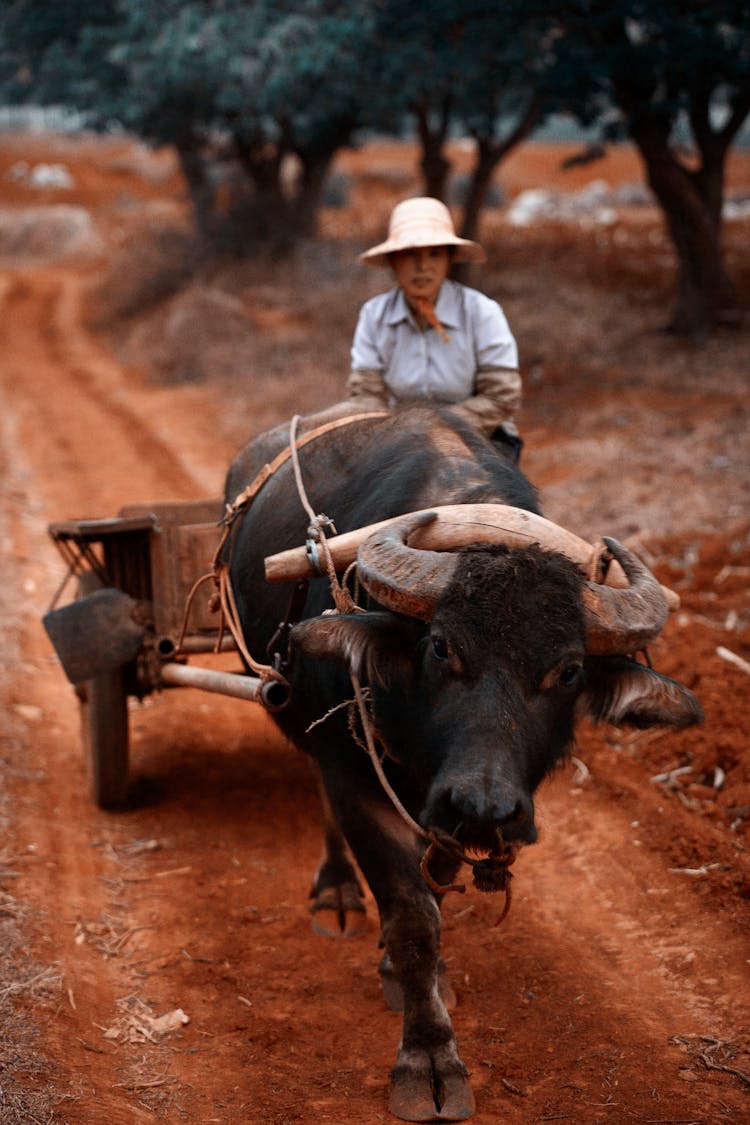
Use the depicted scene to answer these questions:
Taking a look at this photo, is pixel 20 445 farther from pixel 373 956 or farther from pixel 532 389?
pixel 373 956

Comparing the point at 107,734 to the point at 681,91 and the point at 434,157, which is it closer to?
the point at 681,91

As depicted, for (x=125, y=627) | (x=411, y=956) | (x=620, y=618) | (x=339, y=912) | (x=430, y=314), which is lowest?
(x=339, y=912)

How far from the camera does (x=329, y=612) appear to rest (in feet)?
11.1

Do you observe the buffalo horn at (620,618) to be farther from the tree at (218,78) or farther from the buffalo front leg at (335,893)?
the tree at (218,78)

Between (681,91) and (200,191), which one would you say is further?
(200,191)

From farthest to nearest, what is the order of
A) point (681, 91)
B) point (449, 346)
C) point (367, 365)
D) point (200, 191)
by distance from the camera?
point (200, 191) → point (681, 91) → point (367, 365) → point (449, 346)

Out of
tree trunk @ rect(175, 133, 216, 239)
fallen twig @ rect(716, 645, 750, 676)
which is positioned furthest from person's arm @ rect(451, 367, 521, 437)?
tree trunk @ rect(175, 133, 216, 239)

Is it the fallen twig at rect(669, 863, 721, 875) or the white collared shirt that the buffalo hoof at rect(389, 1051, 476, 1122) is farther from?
the white collared shirt

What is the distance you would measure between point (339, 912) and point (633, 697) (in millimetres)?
1859

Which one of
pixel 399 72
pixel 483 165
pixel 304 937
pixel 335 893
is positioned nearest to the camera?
pixel 304 937

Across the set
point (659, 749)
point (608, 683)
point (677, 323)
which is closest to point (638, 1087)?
point (608, 683)

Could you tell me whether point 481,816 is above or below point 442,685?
below

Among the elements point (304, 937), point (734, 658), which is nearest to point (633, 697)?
point (304, 937)

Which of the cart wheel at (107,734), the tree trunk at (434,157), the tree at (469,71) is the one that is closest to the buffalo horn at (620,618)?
the cart wheel at (107,734)
